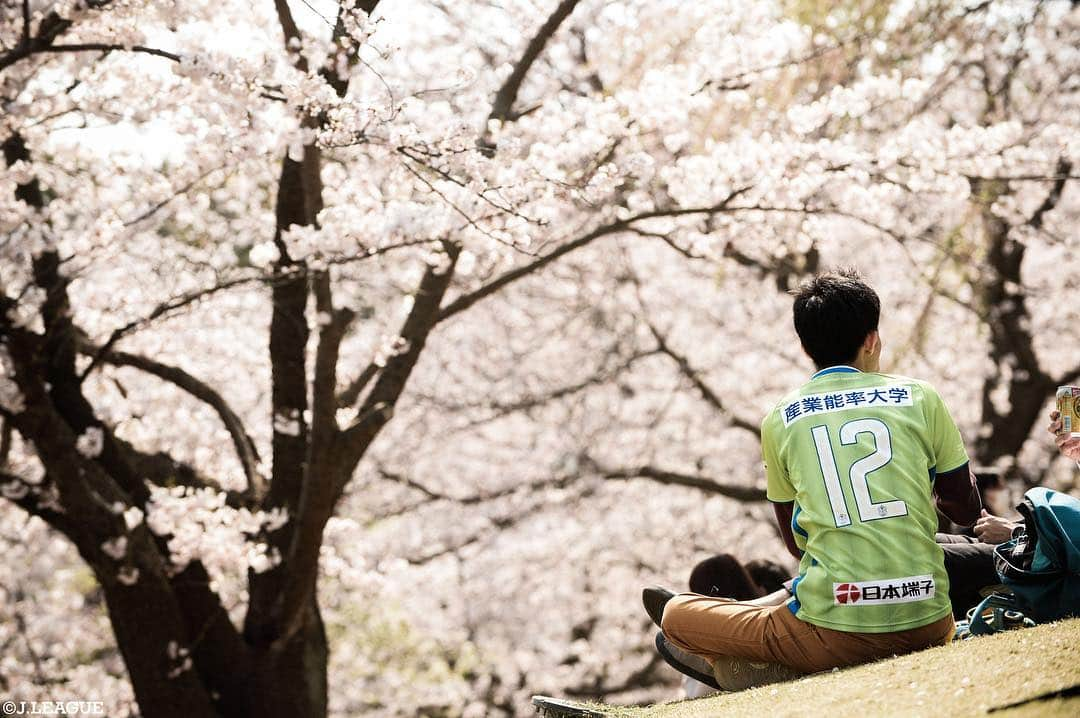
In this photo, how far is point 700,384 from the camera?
9539 millimetres

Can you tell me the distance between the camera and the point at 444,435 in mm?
10430

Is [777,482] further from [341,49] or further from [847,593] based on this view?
[341,49]

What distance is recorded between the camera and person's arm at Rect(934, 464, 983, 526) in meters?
2.88

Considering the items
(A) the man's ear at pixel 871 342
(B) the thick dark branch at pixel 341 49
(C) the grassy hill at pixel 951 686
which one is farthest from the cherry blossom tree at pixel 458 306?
(C) the grassy hill at pixel 951 686

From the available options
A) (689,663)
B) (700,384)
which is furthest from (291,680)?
(700,384)

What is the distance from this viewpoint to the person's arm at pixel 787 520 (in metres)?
3.07

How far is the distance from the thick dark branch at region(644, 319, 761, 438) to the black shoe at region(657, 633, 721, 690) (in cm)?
582

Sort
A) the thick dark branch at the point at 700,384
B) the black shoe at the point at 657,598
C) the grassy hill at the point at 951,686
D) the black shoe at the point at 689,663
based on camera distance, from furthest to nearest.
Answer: the thick dark branch at the point at 700,384 → the black shoe at the point at 657,598 → the black shoe at the point at 689,663 → the grassy hill at the point at 951,686

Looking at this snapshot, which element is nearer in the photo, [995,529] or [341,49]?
[995,529]

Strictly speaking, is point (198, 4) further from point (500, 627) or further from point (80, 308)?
point (500, 627)

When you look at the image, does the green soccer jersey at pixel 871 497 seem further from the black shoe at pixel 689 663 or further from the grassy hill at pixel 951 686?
the black shoe at pixel 689 663

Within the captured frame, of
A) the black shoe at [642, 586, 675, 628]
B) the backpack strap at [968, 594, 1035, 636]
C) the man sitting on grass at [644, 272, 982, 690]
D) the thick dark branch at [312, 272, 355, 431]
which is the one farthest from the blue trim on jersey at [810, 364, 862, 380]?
the thick dark branch at [312, 272, 355, 431]

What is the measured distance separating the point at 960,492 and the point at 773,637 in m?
0.70

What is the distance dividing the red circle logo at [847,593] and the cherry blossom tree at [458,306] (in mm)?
1837
